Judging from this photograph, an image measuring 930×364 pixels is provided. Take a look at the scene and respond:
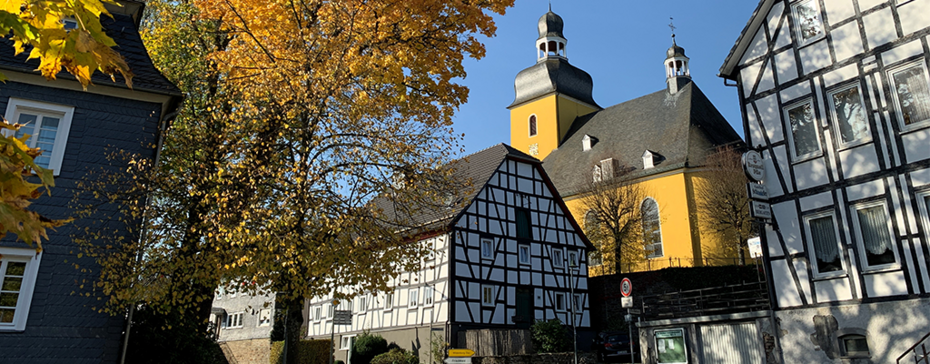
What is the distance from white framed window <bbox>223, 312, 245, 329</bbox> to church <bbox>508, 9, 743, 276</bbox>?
21.6 meters

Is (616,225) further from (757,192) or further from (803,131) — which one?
(803,131)

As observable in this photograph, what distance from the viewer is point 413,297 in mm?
25844

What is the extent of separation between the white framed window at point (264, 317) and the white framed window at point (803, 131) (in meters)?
27.9

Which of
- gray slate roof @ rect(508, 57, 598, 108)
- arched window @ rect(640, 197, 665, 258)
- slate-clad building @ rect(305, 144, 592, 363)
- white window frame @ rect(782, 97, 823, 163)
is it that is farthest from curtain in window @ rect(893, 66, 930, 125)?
gray slate roof @ rect(508, 57, 598, 108)

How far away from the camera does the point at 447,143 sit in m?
13.8

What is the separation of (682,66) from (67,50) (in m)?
53.0

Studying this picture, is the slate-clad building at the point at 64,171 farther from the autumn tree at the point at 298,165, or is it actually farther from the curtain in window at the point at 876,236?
the curtain in window at the point at 876,236

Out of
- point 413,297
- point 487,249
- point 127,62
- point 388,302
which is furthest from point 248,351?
point 127,62

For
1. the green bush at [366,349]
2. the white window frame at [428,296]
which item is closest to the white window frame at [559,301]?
the white window frame at [428,296]

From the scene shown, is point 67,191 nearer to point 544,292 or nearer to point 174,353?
point 174,353

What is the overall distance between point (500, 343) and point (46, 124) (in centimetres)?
1308

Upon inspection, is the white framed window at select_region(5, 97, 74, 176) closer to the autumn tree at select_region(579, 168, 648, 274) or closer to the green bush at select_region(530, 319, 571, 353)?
the green bush at select_region(530, 319, 571, 353)

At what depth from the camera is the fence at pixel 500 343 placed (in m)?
19.6

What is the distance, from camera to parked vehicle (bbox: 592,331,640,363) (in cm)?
2352
